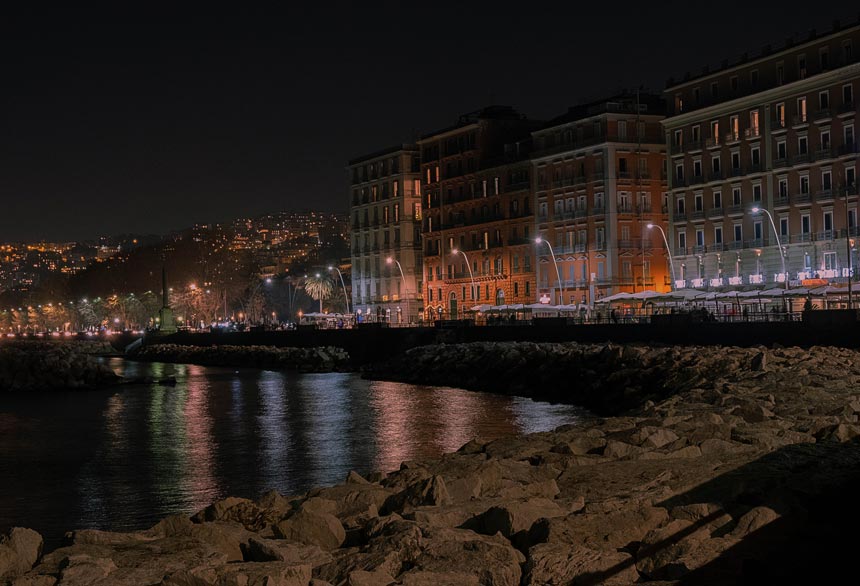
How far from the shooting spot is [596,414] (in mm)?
38906

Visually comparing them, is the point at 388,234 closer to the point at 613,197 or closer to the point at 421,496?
the point at 613,197

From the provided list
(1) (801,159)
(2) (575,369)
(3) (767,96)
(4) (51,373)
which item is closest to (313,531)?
(2) (575,369)

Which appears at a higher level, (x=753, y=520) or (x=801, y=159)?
(x=801, y=159)

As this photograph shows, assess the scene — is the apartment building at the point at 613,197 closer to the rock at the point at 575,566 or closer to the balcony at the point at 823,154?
the balcony at the point at 823,154

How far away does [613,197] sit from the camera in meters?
98.9

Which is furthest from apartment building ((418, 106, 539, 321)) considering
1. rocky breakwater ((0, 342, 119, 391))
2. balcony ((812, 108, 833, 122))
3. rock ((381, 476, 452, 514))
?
rock ((381, 476, 452, 514))

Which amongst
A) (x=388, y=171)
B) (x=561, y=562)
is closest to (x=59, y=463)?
(x=561, y=562)

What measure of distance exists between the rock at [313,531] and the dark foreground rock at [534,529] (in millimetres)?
13

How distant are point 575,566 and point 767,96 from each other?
74.3 metres

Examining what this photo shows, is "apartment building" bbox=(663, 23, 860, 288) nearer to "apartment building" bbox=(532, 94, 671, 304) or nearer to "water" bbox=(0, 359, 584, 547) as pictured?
"apartment building" bbox=(532, 94, 671, 304)

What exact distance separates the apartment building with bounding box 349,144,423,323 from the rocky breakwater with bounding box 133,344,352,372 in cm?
2171

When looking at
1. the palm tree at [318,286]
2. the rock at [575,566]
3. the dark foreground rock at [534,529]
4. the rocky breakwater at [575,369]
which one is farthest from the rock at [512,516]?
the palm tree at [318,286]

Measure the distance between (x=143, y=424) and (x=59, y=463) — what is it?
11617 mm

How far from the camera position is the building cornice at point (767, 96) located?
74.4 m
